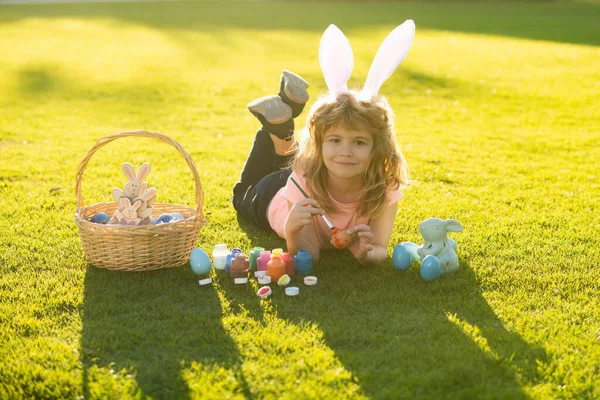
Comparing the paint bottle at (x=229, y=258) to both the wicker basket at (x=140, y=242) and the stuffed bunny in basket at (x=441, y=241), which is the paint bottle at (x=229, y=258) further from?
the stuffed bunny in basket at (x=441, y=241)

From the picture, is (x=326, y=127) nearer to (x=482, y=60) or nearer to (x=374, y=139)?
(x=374, y=139)

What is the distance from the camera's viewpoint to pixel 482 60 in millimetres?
10391

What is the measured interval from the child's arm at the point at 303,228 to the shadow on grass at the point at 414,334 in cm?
14

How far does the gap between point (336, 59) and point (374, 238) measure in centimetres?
81

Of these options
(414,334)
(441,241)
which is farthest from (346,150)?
(414,334)

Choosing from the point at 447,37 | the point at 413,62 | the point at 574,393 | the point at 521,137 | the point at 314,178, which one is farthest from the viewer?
the point at 447,37

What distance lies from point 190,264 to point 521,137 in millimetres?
3795

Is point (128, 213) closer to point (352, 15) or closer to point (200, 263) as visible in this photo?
point (200, 263)

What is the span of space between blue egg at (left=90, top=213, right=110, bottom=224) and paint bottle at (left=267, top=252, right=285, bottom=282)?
0.81 meters

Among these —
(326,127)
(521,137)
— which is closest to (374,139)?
(326,127)

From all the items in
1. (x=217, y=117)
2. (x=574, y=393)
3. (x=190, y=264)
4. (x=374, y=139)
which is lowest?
(x=217, y=117)

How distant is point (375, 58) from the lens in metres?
3.09

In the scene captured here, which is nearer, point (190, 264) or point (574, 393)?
point (574, 393)

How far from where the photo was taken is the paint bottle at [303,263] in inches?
122
